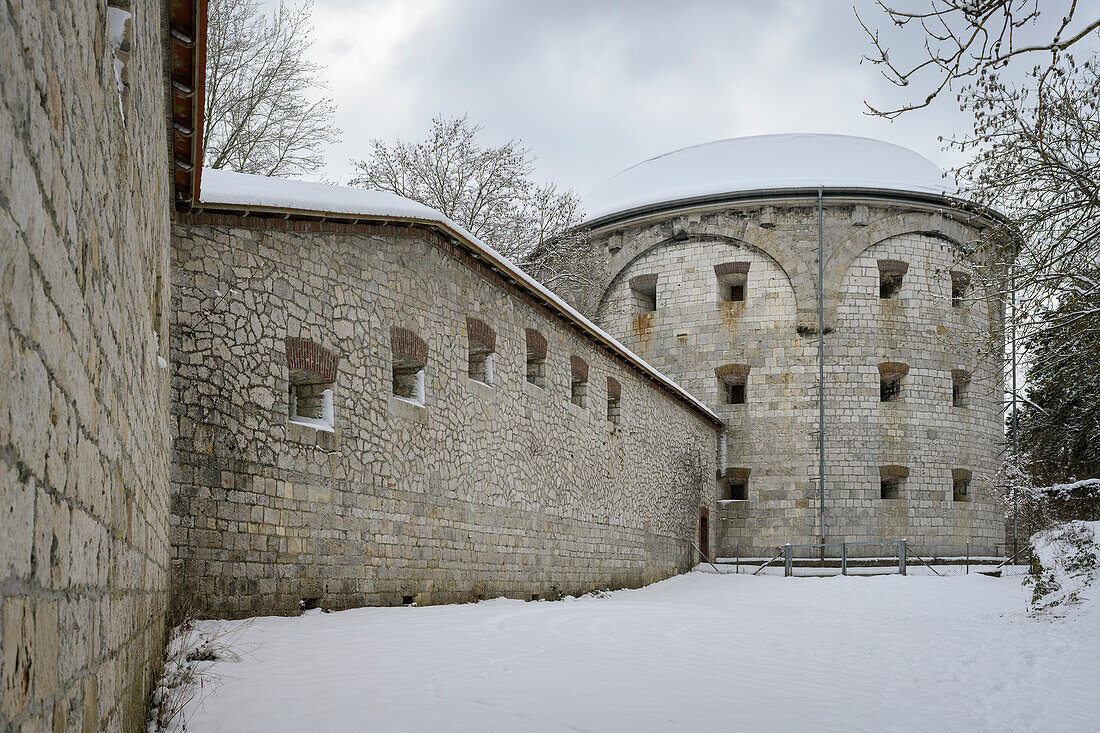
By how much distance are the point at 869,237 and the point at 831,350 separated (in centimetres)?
315

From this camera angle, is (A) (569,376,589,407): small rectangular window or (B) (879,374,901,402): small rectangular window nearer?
(A) (569,376,589,407): small rectangular window

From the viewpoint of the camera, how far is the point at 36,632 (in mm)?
2162

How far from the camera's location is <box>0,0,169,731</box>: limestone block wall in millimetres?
1976

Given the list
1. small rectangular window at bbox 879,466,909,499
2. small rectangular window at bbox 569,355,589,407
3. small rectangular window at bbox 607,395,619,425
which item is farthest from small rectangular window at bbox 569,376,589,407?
small rectangular window at bbox 879,466,909,499

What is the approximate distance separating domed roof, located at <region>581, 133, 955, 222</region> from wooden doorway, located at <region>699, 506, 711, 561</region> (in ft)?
27.5

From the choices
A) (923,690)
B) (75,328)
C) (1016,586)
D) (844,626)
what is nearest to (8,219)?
(75,328)

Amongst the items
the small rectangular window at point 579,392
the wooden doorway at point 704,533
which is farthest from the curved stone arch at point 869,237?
the small rectangular window at point 579,392

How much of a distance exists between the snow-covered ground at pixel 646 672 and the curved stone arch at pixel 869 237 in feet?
44.4

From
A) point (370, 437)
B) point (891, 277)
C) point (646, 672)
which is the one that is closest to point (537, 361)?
point (370, 437)

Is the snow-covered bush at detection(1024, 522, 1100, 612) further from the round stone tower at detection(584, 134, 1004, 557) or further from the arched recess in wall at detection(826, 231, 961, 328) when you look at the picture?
the arched recess in wall at detection(826, 231, 961, 328)

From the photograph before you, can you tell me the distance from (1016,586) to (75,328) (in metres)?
18.7

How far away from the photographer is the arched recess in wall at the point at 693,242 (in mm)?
26062

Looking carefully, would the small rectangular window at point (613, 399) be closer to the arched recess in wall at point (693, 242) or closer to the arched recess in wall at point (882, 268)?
the arched recess in wall at point (693, 242)

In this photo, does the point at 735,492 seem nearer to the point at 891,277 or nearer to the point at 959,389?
the point at 959,389
